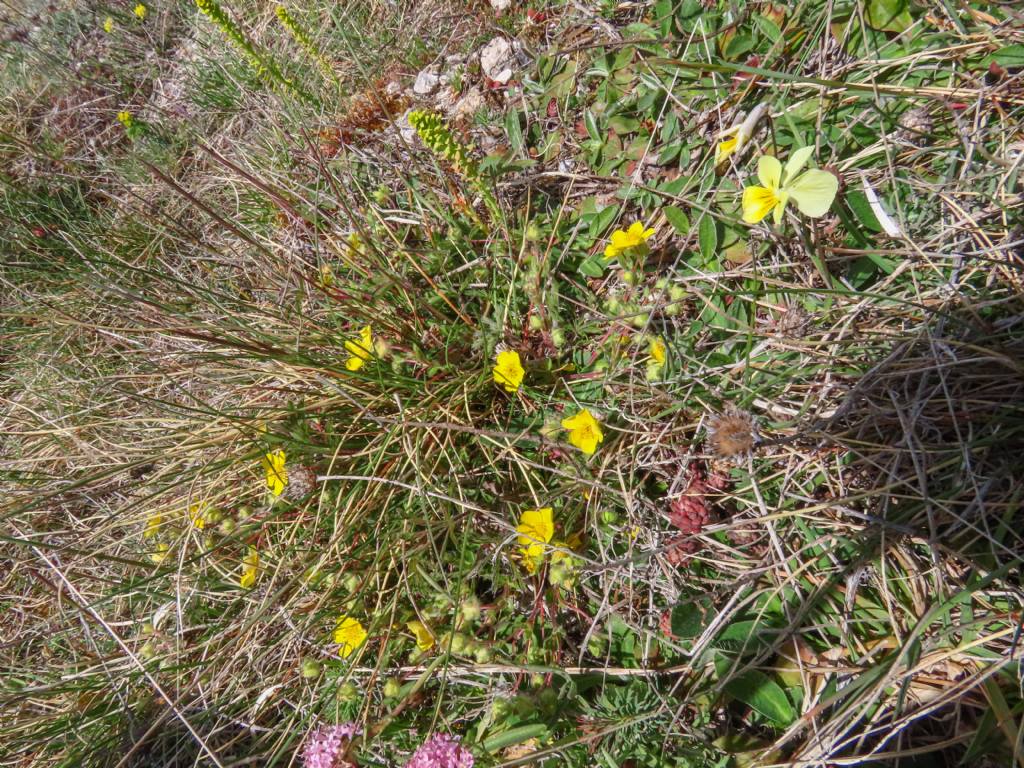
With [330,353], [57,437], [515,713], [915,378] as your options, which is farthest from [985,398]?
[57,437]

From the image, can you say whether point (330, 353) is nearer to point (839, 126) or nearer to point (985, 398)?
point (839, 126)

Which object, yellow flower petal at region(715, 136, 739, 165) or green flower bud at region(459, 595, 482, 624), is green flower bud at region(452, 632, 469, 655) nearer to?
green flower bud at region(459, 595, 482, 624)

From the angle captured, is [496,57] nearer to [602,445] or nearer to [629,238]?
[629,238]

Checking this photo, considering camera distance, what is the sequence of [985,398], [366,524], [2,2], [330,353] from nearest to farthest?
[985,398], [366,524], [330,353], [2,2]

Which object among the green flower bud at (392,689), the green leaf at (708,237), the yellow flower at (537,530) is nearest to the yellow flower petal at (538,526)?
the yellow flower at (537,530)

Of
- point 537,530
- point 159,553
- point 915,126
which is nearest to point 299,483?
point 159,553
